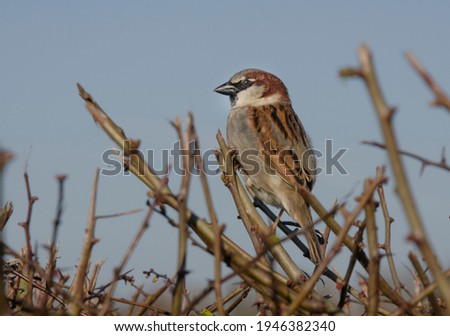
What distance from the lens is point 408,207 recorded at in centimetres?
70

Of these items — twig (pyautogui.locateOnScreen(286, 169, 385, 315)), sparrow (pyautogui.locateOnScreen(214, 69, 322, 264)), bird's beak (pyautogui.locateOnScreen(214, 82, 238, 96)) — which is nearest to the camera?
twig (pyautogui.locateOnScreen(286, 169, 385, 315))

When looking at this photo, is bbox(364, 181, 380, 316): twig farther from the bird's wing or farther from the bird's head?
the bird's head

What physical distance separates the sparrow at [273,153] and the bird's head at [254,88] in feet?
0.26

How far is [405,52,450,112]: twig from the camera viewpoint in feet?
2.16

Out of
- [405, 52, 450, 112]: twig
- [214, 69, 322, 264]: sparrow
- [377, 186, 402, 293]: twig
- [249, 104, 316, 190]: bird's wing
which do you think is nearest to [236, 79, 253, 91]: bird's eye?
[214, 69, 322, 264]: sparrow

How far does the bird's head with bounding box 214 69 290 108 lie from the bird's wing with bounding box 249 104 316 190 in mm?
272

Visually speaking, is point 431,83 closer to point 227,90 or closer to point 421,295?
point 421,295

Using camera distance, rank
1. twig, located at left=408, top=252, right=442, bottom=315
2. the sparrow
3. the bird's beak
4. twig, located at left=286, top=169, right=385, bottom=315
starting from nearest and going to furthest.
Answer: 1. twig, located at left=286, top=169, right=385, bottom=315
2. twig, located at left=408, top=252, right=442, bottom=315
3. the sparrow
4. the bird's beak

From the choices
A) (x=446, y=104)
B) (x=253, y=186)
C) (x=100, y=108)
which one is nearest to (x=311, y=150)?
(x=253, y=186)

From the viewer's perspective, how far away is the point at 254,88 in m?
4.64

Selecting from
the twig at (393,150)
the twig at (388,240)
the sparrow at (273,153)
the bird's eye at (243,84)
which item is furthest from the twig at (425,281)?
the bird's eye at (243,84)

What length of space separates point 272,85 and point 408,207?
13.3ft

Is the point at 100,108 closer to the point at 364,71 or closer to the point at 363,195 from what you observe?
the point at 363,195

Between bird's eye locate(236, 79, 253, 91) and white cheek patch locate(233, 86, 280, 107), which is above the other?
bird's eye locate(236, 79, 253, 91)
